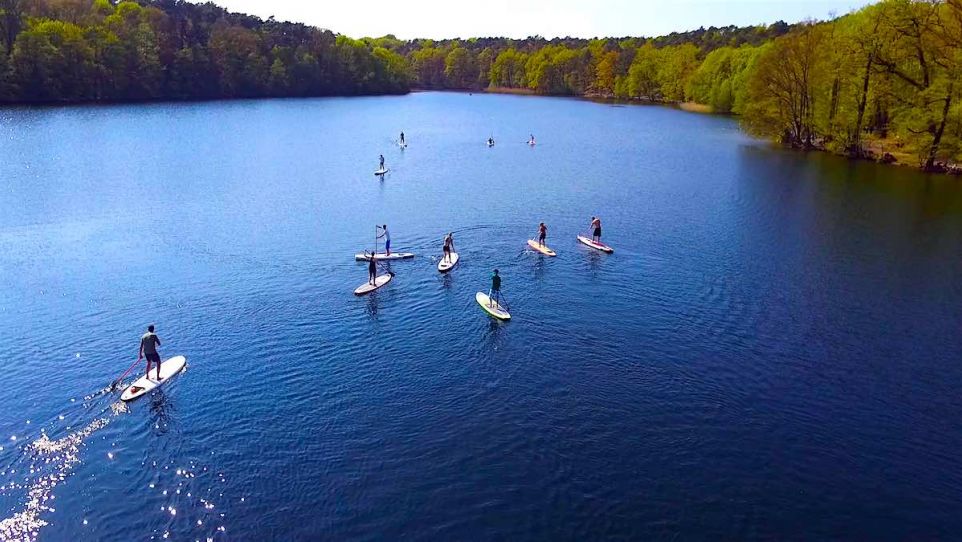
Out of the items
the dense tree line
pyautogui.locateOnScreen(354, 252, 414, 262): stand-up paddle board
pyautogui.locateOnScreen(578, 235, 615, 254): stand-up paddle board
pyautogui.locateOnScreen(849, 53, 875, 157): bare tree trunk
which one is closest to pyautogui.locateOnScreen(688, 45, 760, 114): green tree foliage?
pyautogui.locateOnScreen(849, 53, 875, 157): bare tree trunk

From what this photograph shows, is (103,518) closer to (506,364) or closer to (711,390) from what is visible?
(506,364)

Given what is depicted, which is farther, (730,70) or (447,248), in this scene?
(730,70)

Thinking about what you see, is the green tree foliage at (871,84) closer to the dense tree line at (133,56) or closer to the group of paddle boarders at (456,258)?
the group of paddle boarders at (456,258)

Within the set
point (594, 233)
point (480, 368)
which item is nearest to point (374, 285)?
point (480, 368)

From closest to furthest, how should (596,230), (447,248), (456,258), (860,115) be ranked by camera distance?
(447,248) < (456,258) < (596,230) < (860,115)

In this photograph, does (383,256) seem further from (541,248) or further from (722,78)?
(722,78)

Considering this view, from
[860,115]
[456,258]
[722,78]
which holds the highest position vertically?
[722,78]
